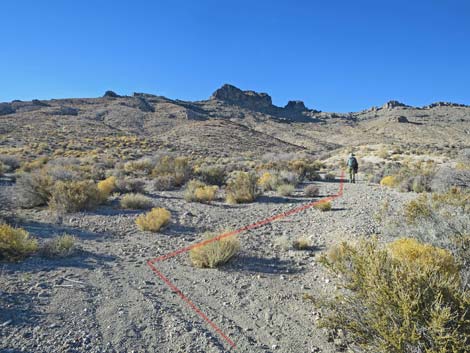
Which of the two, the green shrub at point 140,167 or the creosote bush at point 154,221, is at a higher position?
the green shrub at point 140,167

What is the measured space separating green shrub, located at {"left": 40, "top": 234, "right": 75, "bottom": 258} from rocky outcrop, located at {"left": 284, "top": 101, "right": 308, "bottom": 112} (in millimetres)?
131280

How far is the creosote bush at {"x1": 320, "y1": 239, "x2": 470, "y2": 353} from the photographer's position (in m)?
2.74

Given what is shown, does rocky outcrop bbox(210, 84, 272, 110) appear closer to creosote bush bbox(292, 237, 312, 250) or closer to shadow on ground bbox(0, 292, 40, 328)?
creosote bush bbox(292, 237, 312, 250)

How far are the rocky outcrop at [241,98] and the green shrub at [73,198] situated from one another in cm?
11893

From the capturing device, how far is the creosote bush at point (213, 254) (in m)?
6.07

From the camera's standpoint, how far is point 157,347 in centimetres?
374

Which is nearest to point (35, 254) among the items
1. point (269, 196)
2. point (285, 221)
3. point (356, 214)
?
point (285, 221)

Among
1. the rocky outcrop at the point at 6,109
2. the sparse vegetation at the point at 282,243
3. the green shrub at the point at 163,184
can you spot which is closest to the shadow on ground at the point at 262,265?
the sparse vegetation at the point at 282,243

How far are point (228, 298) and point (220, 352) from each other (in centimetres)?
124

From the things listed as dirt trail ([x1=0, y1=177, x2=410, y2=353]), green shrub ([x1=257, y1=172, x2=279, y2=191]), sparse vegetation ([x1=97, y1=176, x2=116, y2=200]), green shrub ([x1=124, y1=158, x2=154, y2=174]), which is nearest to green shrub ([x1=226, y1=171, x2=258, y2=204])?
green shrub ([x1=257, y1=172, x2=279, y2=191])

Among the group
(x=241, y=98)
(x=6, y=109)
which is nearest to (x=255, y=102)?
(x=241, y=98)

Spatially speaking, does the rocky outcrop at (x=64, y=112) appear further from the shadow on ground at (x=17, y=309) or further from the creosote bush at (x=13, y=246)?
the shadow on ground at (x=17, y=309)

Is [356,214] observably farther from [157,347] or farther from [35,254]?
[35,254]

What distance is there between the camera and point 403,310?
114 inches
